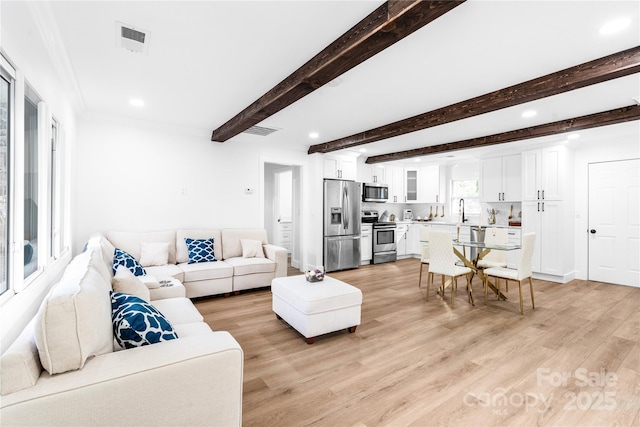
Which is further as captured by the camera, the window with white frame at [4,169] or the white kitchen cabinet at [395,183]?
the white kitchen cabinet at [395,183]

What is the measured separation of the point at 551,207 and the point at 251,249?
5.20 m

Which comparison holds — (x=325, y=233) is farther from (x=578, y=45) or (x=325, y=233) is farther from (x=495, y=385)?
(x=578, y=45)

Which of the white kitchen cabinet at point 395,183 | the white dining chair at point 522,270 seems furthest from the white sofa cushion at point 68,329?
the white kitchen cabinet at point 395,183

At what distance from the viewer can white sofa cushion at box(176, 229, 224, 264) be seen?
4441mm

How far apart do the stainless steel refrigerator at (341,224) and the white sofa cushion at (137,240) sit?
9.00 feet

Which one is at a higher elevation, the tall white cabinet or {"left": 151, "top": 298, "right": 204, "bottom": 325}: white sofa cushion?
the tall white cabinet

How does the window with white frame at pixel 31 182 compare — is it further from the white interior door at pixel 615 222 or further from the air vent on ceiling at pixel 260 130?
the white interior door at pixel 615 222

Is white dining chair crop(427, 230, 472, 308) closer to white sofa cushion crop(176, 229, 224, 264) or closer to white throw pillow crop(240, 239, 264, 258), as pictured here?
white throw pillow crop(240, 239, 264, 258)

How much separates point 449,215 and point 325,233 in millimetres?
3487

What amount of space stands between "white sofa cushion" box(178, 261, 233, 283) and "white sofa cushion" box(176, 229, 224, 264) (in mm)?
170

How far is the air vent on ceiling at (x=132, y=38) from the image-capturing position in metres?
2.09

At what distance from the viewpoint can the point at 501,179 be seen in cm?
607

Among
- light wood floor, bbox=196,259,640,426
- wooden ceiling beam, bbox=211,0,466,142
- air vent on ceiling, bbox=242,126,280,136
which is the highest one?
air vent on ceiling, bbox=242,126,280,136

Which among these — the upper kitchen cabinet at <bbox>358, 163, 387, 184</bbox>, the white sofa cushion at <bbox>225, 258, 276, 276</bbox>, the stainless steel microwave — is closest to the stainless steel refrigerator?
the stainless steel microwave
